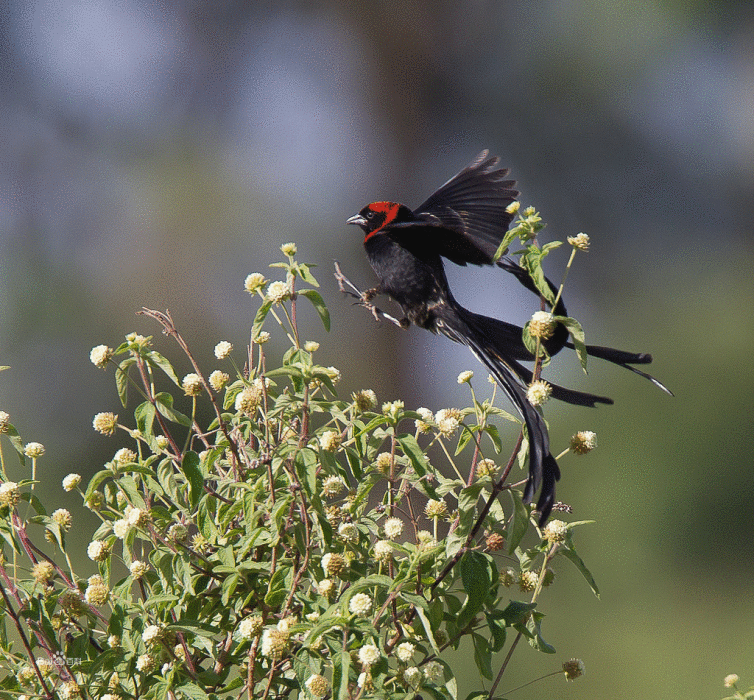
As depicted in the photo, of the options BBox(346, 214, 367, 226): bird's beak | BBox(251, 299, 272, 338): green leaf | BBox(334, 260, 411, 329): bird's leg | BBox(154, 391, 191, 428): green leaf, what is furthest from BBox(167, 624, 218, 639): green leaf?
BBox(346, 214, 367, 226): bird's beak

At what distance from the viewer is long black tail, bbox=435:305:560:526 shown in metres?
0.92

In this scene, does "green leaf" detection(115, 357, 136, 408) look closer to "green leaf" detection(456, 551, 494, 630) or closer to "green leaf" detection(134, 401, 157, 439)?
"green leaf" detection(134, 401, 157, 439)

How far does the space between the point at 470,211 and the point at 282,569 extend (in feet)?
3.25

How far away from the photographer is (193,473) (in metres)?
0.96

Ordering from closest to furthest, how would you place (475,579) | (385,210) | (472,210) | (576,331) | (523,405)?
(576,331) < (475,579) < (523,405) < (472,210) < (385,210)

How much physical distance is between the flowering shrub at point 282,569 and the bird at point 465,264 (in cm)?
7

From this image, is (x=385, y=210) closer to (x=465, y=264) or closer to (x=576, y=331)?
(x=465, y=264)

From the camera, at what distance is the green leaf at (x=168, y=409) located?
1049 millimetres

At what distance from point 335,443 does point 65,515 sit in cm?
40

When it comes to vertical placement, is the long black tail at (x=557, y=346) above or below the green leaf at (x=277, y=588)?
above

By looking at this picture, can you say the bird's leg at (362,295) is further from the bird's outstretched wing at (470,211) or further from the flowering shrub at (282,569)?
the flowering shrub at (282,569)

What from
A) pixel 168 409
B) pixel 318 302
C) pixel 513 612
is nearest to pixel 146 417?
pixel 168 409

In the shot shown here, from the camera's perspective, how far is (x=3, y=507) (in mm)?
979

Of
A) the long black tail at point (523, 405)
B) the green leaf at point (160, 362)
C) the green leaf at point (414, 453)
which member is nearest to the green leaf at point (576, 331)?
the long black tail at point (523, 405)
